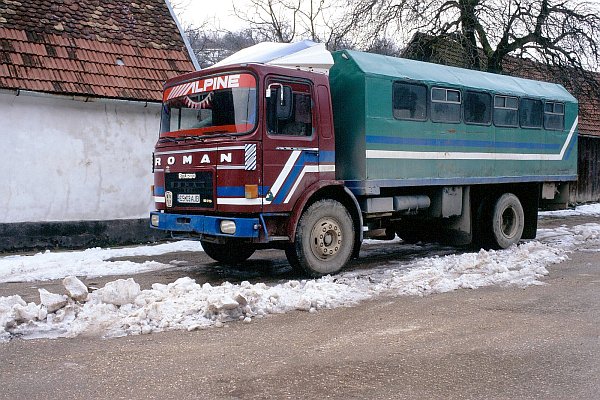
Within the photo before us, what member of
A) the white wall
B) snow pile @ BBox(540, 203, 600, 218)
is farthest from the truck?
snow pile @ BBox(540, 203, 600, 218)

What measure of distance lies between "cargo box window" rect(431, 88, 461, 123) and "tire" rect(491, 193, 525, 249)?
217 cm

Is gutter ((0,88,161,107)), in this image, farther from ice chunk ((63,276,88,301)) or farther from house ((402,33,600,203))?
house ((402,33,600,203))

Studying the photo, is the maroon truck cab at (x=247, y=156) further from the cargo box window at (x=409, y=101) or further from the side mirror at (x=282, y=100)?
the cargo box window at (x=409, y=101)

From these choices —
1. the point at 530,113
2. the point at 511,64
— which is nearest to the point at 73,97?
the point at 530,113

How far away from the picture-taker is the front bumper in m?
8.09

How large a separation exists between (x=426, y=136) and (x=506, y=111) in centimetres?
260

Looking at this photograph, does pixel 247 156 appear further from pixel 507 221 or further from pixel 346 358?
pixel 507 221

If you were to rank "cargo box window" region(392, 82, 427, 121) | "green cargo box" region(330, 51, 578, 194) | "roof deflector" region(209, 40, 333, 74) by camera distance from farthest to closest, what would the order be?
"cargo box window" region(392, 82, 427, 121) → "green cargo box" region(330, 51, 578, 194) → "roof deflector" region(209, 40, 333, 74)

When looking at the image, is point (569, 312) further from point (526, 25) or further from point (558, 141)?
point (526, 25)

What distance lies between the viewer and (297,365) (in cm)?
511

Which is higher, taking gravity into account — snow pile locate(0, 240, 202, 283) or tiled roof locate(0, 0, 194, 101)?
tiled roof locate(0, 0, 194, 101)

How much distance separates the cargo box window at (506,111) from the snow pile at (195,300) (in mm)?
3630

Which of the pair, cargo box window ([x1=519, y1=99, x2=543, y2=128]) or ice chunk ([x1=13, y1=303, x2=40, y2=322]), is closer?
ice chunk ([x1=13, y1=303, x2=40, y2=322])

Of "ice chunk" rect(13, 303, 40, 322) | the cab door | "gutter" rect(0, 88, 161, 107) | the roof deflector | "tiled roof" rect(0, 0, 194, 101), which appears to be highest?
"tiled roof" rect(0, 0, 194, 101)
